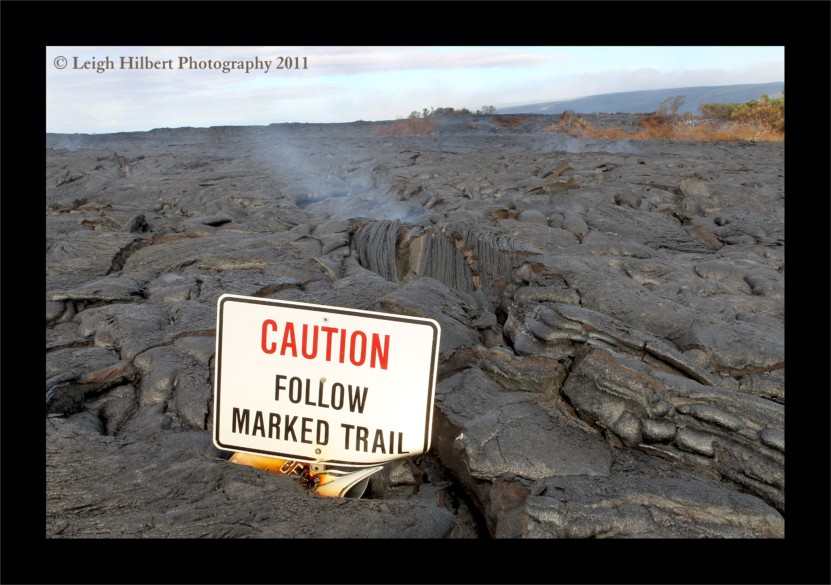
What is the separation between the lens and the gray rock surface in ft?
8.59

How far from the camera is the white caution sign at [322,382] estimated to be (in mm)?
2533

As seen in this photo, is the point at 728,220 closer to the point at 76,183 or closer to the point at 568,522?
the point at 568,522

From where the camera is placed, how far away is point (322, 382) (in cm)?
259

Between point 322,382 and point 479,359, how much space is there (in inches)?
58.4

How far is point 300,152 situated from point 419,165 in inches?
152

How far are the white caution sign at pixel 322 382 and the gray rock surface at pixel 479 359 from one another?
25cm

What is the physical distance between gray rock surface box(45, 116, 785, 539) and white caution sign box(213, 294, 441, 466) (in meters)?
0.25

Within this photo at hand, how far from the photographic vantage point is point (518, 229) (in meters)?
7.40

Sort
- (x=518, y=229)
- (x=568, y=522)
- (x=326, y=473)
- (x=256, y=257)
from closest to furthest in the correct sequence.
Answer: (x=568, y=522), (x=326, y=473), (x=256, y=257), (x=518, y=229)

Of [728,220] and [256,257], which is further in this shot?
[728,220]

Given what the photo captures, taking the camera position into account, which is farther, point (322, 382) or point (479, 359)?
point (479, 359)

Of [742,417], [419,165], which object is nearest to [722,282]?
[742,417]

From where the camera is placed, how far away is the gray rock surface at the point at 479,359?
2.62 meters

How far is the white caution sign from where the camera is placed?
2533 millimetres
